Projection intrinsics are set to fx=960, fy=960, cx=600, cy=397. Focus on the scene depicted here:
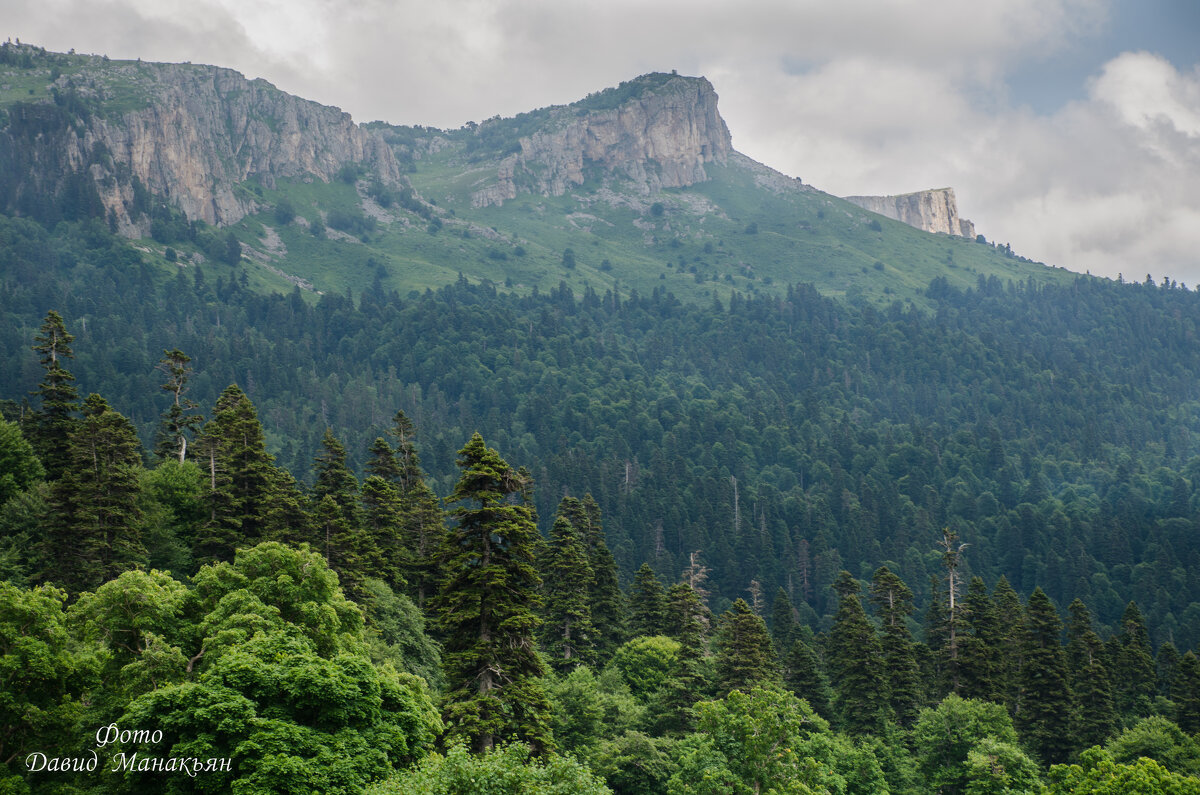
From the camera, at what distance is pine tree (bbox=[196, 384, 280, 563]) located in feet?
198

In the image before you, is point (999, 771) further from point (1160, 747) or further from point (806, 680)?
point (806, 680)

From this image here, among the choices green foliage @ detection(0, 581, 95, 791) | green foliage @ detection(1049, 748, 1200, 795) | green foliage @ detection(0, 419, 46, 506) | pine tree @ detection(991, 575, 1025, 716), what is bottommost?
green foliage @ detection(1049, 748, 1200, 795)

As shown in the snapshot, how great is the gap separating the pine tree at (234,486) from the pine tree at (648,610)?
1374 inches

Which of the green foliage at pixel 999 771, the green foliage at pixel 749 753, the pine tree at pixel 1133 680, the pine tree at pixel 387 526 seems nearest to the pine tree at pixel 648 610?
the pine tree at pixel 387 526

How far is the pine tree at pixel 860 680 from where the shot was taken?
7750cm

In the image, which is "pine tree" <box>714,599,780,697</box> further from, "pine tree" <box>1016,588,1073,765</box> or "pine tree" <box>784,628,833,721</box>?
"pine tree" <box>1016,588,1073,765</box>

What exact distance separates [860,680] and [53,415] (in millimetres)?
66751

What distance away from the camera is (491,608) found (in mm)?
39281

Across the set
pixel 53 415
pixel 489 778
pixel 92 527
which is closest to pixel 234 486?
pixel 92 527

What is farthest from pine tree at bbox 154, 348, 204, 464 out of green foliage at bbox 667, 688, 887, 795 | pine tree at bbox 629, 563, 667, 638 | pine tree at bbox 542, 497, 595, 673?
green foliage at bbox 667, 688, 887, 795

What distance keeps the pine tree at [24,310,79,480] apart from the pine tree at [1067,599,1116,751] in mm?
80043

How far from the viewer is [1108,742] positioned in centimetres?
7006

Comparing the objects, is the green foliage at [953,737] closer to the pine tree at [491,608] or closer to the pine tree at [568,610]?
the pine tree at [568,610]

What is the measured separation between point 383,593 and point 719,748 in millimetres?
21562
